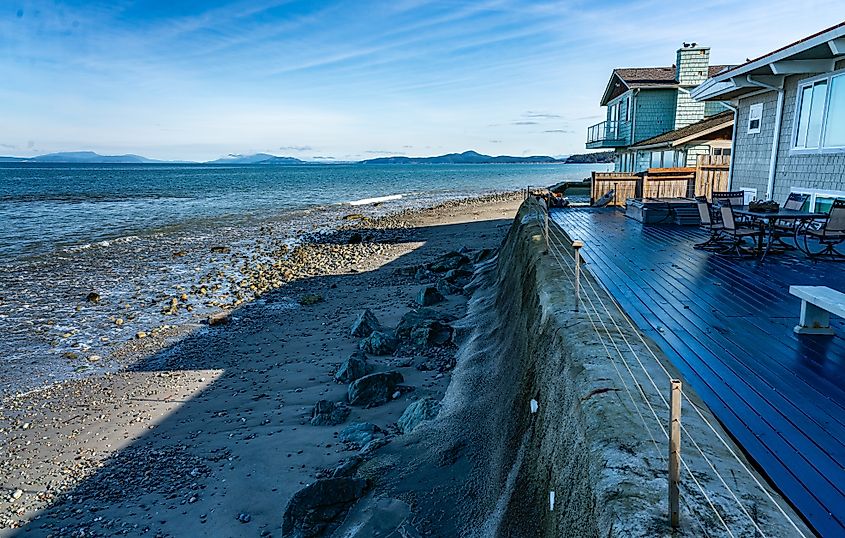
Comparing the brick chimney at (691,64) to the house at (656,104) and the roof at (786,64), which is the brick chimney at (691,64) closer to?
the house at (656,104)

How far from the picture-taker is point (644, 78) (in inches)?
1021

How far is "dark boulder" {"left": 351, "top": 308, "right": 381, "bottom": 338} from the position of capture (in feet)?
35.1

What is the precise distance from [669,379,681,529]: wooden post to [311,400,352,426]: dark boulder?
560 cm

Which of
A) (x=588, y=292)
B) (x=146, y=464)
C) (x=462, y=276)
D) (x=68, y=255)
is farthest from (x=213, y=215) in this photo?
(x=588, y=292)

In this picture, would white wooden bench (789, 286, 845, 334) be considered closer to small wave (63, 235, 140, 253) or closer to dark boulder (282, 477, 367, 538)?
dark boulder (282, 477, 367, 538)

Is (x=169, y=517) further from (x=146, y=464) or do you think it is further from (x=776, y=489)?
(x=776, y=489)

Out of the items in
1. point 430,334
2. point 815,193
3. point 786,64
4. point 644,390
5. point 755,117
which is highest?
point 786,64

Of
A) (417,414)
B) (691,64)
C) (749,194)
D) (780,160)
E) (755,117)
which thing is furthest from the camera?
(691,64)

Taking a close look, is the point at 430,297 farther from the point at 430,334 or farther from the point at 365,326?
the point at 430,334

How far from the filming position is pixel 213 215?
1506 inches

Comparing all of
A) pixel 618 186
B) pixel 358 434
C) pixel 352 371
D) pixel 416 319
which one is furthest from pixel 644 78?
pixel 358 434

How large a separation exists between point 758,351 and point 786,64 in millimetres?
7721

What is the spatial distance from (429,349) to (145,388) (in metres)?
4.73

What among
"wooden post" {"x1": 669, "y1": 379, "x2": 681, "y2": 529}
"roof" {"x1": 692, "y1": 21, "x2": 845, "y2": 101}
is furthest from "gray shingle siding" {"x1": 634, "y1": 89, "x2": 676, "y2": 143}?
→ "wooden post" {"x1": 669, "y1": 379, "x2": 681, "y2": 529}
